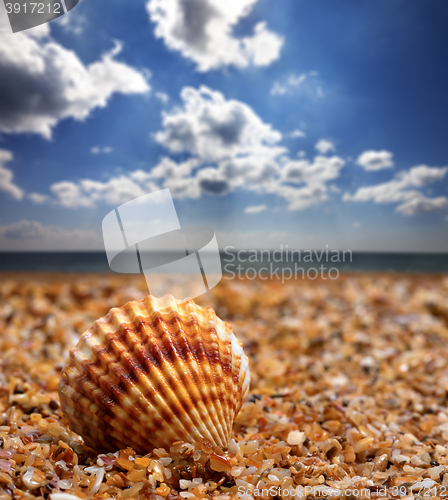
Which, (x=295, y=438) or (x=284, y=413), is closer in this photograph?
(x=295, y=438)

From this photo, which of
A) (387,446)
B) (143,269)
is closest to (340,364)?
(387,446)

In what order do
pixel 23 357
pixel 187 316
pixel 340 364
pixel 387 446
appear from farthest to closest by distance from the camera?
pixel 340 364 < pixel 23 357 < pixel 387 446 < pixel 187 316

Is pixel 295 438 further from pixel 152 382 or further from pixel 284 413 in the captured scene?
pixel 152 382

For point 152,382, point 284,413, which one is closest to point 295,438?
point 284,413

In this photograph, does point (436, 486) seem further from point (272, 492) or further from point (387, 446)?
point (272, 492)

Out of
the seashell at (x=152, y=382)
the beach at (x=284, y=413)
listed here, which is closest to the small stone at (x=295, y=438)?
the beach at (x=284, y=413)

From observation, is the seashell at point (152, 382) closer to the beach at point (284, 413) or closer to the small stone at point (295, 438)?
the beach at point (284, 413)

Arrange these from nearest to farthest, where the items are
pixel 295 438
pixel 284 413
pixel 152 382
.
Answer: pixel 152 382, pixel 295 438, pixel 284 413
